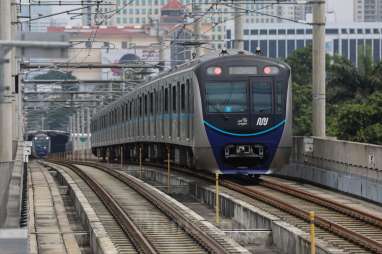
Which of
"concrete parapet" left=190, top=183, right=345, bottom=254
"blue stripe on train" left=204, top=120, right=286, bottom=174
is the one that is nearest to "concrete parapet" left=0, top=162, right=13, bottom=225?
"concrete parapet" left=190, top=183, right=345, bottom=254

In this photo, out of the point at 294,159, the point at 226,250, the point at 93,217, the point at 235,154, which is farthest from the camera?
the point at 294,159

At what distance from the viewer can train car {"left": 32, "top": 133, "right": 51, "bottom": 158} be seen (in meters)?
92.0

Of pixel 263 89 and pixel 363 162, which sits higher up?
pixel 263 89

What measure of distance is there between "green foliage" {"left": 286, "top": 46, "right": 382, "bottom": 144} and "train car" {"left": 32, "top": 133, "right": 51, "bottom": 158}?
85.6ft

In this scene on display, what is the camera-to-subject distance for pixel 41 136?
3671 inches

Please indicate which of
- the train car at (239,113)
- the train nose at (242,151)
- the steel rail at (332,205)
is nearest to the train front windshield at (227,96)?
the train car at (239,113)

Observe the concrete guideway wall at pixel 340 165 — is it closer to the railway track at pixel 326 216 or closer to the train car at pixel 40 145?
the railway track at pixel 326 216

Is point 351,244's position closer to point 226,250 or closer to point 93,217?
point 226,250

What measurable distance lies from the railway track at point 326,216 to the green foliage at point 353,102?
2043cm

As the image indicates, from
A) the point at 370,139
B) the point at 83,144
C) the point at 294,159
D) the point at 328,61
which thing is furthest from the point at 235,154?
the point at 83,144

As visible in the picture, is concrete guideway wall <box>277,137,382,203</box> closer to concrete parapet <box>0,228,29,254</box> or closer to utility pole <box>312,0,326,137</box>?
utility pole <box>312,0,326,137</box>

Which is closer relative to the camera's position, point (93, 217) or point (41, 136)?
point (93, 217)

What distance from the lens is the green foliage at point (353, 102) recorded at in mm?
48188

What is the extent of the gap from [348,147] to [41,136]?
6918 cm
